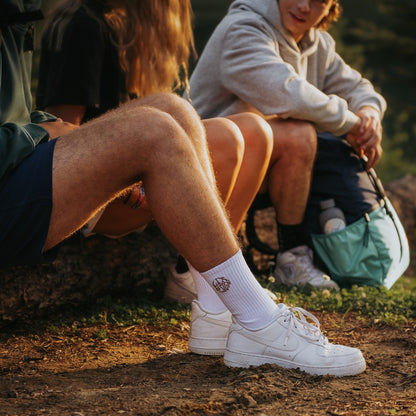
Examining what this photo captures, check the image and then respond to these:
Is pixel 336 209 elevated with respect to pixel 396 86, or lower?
elevated

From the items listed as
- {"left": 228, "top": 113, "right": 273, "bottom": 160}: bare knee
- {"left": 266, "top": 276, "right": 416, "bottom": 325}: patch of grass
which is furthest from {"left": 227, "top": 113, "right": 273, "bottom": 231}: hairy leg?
{"left": 266, "top": 276, "right": 416, "bottom": 325}: patch of grass

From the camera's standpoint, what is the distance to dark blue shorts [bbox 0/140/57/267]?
1.75 m

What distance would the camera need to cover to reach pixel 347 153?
3.57 m

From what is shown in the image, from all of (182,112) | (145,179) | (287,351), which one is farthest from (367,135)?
(145,179)

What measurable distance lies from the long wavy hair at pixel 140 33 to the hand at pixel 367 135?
1.09m

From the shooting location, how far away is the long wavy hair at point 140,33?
9.62 ft

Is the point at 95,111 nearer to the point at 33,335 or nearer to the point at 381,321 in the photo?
the point at 33,335

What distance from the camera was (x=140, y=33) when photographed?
117 inches

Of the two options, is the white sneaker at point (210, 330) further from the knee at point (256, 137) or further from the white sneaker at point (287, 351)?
the knee at point (256, 137)

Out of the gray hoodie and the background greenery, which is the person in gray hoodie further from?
the background greenery

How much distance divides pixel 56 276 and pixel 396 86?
956 cm

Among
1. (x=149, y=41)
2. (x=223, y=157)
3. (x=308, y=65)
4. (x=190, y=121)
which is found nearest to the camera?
(x=190, y=121)

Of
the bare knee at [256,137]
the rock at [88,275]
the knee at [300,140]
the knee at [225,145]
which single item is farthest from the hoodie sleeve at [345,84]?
the rock at [88,275]

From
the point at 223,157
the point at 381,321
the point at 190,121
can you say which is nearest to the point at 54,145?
the point at 190,121
